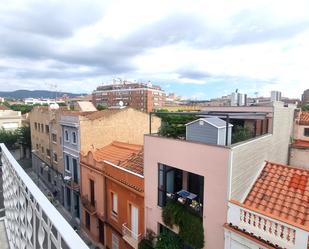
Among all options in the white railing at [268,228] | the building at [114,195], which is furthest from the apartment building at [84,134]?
the white railing at [268,228]

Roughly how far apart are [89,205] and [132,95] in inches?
3431

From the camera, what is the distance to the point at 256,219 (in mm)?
6059

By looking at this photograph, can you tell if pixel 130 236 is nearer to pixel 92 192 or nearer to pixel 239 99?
pixel 92 192

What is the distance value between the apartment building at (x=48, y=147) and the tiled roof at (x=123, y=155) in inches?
233

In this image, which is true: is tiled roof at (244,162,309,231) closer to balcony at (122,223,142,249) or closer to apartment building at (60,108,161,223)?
balcony at (122,223,142,249)

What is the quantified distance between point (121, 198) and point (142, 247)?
2.80m

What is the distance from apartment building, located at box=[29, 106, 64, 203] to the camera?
20.2m

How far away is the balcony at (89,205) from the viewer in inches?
559

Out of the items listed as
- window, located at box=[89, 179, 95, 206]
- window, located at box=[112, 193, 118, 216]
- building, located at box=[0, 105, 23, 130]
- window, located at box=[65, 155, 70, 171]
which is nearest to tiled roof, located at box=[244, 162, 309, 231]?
window, located at box=[112, 193, 118, 216]

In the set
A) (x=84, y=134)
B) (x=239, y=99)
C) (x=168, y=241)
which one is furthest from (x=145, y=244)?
(x=239, y=99)

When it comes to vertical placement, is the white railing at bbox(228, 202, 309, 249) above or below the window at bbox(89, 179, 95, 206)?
above

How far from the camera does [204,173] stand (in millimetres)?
7312

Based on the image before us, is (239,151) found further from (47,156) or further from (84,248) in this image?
(47,156)

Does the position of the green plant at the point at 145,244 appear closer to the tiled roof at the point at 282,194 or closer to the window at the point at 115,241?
the window at the point at 115,241
